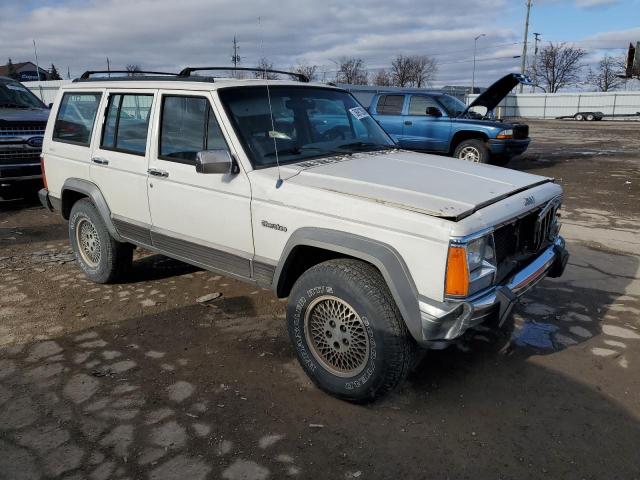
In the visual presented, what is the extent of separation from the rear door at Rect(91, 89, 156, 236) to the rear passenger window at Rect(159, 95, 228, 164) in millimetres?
189

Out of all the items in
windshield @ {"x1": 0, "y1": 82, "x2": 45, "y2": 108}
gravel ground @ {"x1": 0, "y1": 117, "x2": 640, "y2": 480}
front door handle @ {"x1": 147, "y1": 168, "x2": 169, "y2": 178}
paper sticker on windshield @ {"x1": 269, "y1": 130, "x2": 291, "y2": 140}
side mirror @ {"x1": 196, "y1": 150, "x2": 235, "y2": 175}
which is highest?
windshield @ {"x1": 0, "y1": 82, "x2": 45, "y2": 108}

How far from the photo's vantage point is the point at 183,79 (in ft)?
13.8

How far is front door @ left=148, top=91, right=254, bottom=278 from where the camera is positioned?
143 inches

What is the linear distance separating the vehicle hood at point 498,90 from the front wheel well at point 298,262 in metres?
10.3

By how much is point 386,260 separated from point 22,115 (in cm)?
784

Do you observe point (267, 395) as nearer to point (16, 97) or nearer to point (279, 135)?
point (279, 135)

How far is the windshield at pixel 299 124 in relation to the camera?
368 centimetres

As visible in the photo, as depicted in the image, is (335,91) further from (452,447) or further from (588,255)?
(588,255)

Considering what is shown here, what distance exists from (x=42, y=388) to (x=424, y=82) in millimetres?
72639

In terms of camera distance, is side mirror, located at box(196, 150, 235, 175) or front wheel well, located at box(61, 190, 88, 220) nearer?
side mirror, located at box(196, 150, 235, 175)

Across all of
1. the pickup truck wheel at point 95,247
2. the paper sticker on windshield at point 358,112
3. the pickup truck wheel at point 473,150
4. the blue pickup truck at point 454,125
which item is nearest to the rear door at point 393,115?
the blue pickup truck at point 454,125

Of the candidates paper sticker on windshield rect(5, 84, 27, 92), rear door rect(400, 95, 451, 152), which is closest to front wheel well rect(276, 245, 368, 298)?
paper sticker on windshield rect(5, 84, 27, 92)

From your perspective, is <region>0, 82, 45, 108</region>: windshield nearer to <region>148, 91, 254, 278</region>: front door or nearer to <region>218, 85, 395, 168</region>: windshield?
<region>148, 91, 254, 278</region>: front door

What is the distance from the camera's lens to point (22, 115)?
27.5 ft
